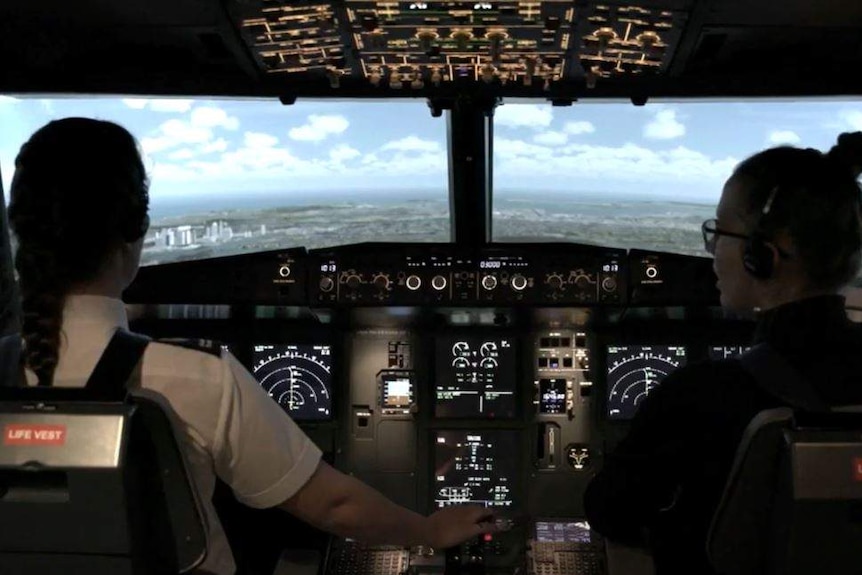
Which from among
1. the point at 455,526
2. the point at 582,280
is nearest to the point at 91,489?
the point at 455,526

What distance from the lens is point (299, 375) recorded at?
3.37 meters

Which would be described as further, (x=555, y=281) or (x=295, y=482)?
(x=555, y=281)

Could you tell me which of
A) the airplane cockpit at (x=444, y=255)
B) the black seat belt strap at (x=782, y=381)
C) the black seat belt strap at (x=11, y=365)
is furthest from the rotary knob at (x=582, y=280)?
the black seat belt strap at (x=11, y=365)

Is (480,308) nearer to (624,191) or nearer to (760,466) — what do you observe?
(624,191)

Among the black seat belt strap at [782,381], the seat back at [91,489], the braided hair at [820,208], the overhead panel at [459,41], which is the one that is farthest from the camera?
the overhead panel at [459,41]

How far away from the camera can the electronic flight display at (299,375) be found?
3359mm

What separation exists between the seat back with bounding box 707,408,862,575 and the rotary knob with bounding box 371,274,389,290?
1.57 m

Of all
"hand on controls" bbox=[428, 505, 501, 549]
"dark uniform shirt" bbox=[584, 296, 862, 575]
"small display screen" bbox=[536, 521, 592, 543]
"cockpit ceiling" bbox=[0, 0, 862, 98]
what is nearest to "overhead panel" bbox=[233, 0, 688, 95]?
"cockpit ceiling" bbox=[0, 0, 862, 98]

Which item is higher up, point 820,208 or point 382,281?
point 820,208

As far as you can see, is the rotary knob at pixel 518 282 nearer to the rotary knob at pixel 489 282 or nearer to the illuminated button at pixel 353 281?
the rotary knob at pixel 489 282

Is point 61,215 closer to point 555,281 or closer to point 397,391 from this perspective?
point 555,281

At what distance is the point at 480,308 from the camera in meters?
3.06

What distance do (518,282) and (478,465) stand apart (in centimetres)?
72

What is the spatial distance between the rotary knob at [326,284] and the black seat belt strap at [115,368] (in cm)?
151
